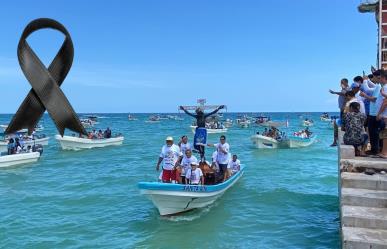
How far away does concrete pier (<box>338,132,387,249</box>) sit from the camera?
232 inches

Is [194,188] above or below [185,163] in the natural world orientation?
below

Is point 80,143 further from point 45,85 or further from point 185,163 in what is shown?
point 45,85

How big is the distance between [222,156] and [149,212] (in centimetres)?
333

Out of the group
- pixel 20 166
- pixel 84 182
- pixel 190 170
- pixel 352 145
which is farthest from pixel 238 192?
pixel 20 166

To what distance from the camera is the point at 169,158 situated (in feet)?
44.7

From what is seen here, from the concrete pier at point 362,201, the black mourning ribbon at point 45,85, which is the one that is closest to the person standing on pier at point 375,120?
the concrete pier at point 362,201

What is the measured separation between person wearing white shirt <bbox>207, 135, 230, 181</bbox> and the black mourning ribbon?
43.2ft

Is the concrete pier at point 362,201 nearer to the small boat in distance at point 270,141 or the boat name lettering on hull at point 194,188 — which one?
the boat name lettering on hull at point 194,188

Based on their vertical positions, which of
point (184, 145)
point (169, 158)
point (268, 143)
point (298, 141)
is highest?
point (184, 145)

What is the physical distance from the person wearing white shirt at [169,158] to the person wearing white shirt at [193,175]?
472 millimetres

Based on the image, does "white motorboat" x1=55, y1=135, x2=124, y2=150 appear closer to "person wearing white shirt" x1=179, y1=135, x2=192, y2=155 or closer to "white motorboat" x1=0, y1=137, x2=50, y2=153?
"white motorboat" x1=0, y1=137, x2=50, y2=153

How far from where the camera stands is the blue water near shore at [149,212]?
1183cm

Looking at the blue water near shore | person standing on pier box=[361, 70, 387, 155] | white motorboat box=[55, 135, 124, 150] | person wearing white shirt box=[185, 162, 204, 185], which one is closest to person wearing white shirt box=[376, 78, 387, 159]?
person standing on pier box=[361, 70, 387, 155]

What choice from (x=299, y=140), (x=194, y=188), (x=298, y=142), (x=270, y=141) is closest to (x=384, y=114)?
(x=194, y=188)
